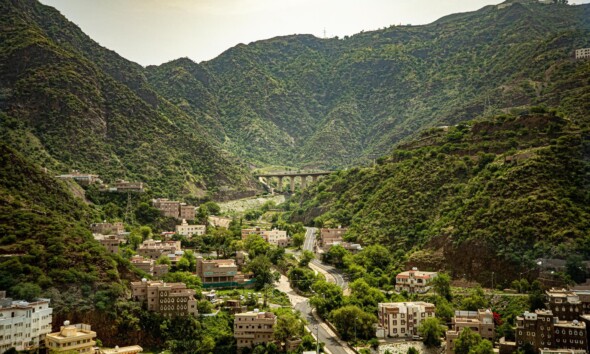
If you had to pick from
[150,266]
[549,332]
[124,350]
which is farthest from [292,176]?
[549,332]

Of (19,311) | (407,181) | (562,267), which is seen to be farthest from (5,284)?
(407,181)

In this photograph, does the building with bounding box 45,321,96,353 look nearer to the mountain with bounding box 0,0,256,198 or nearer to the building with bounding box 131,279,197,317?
the building with bounding box 131,279,197,317

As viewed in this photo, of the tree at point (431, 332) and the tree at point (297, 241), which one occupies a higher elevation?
the tree at point (297, 241)

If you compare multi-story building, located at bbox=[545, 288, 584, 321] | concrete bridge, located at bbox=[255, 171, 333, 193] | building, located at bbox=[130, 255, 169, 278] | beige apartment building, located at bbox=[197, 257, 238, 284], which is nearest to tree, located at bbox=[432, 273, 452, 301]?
multi-story building, located at bbox=[545, 288, 584, 321]

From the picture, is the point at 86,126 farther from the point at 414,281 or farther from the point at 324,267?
the point at 414,281

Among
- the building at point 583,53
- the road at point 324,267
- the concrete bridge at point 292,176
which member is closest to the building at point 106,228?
the road at point 324,267

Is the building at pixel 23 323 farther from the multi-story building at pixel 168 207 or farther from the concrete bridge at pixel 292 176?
the concrete bridge at pixel 292 176

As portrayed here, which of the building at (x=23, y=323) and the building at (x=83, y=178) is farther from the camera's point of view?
the building at (x=83, y=178)
